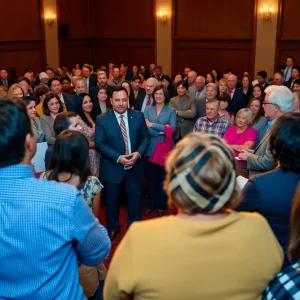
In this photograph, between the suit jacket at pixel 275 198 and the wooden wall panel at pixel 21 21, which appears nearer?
the suit jacket at pixel 275 198

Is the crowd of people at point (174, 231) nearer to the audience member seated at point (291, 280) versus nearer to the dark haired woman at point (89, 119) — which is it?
the audience member seated at point (291, 280)

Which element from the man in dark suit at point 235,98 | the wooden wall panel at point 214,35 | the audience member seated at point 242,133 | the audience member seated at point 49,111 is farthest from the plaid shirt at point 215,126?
the wooden wall panel at point 214,35

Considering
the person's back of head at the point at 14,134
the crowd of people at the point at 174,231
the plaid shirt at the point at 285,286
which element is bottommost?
the plaid shirt at the point at 285,286

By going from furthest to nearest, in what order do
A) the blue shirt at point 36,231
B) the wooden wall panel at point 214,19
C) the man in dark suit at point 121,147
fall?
1. the wooden wall panel at point 214,19
2. the man in dark suit at point 121,147
3. the blue shirt at point 36,231

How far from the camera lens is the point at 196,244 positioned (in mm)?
1263

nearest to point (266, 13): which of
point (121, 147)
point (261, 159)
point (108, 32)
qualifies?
point (108, 32)

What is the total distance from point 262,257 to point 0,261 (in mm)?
877

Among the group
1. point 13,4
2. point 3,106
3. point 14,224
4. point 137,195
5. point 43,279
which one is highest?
point 13,4

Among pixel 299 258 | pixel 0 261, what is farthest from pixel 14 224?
pixel 299 258

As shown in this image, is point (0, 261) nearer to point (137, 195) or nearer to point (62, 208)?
point (62, 208)

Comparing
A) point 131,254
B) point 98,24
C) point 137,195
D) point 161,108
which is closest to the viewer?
point 131,254

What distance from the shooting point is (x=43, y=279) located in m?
1.50

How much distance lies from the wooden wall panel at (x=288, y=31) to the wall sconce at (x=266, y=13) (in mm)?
236

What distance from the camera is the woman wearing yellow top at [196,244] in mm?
1257
